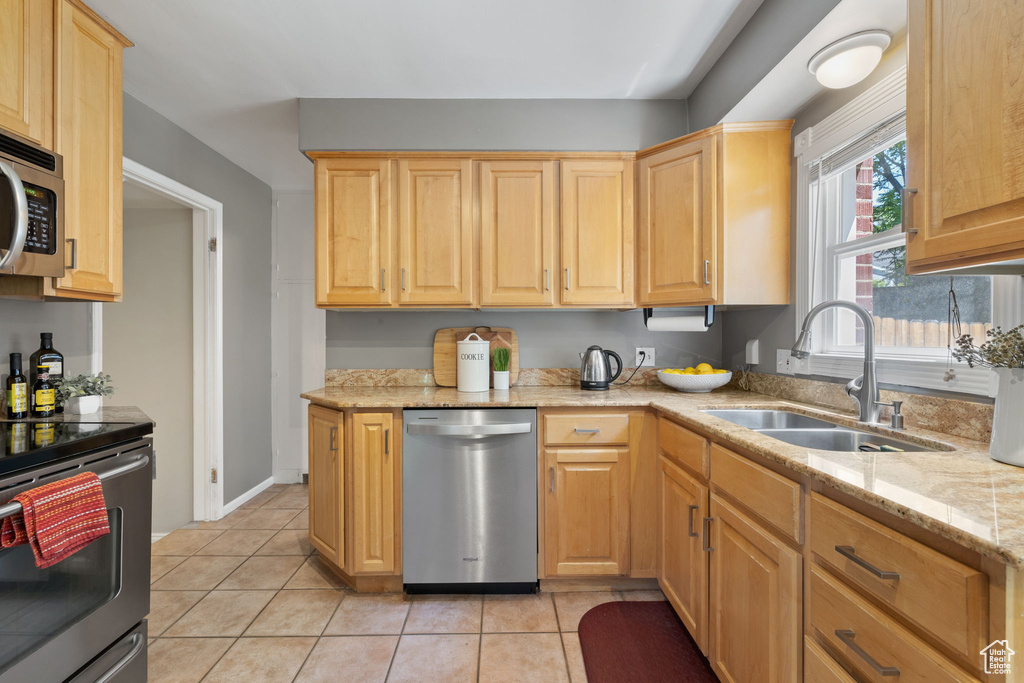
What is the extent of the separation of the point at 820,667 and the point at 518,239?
2.06 m

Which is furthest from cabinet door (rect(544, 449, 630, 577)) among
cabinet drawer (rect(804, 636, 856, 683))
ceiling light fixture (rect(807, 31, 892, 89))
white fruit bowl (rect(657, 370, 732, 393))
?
ceiling light fixture (rect(807, 31, 892, 89))

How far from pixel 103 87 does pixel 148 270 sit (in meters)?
1.59

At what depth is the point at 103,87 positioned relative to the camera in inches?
73.1

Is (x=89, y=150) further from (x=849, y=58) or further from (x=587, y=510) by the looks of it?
(x=849, y=58)

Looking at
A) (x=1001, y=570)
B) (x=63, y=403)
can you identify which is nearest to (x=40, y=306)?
(x=63, y=403)

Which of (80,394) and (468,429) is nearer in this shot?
(80,394)

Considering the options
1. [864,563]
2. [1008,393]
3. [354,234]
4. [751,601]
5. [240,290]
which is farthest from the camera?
[240,290]

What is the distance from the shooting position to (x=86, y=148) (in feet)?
5.81

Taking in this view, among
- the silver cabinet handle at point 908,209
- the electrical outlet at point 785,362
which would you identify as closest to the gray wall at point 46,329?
the silver cabinet handle at point 908,209

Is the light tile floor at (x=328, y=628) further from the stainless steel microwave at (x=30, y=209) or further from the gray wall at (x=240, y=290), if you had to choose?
the stainless steel microwave at (x=30, y=209)

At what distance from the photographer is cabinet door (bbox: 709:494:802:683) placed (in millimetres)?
1158

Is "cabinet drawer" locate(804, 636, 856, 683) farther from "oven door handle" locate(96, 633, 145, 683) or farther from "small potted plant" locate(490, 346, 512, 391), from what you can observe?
"oven door handle" locate(96, 633, 145, 683)

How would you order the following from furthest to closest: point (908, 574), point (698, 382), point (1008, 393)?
point (698, 382)
point (1008, 393)
point (908, 574)

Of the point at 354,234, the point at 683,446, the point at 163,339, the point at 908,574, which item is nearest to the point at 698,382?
the point at 683,446
